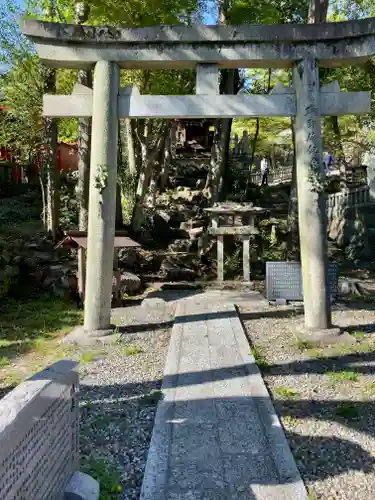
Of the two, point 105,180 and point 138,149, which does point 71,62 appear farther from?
point 138,149

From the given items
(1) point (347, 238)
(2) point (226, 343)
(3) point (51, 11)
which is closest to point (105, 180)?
(2) point (226, 343)

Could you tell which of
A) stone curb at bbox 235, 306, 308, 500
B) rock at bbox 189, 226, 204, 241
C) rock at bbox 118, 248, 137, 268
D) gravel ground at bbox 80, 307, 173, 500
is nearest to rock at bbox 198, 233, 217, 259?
rock at bbox 189, 226, 204, 241

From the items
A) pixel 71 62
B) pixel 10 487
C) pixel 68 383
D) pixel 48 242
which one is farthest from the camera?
pixel 48 242

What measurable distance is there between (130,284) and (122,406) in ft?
21.3

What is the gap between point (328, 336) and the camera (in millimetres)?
7004

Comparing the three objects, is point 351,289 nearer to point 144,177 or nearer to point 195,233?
point 195,233

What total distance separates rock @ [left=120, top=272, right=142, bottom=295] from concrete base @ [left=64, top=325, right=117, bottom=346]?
362cm

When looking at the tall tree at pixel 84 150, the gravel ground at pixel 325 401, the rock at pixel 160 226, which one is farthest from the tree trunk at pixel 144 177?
the gravel ground at pixel 325 401

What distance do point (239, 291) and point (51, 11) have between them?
9.91 meters

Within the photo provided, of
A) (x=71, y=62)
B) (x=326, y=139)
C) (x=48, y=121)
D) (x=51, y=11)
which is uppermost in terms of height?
(x=51, y=11)

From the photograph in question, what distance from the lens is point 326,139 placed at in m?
20.8

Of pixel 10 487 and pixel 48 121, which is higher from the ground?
pixel 48 121

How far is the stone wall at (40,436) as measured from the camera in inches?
79.8

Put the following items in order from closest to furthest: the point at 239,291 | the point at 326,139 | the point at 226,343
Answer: the point at 226,343, the point at 239,291, the point at 326,139
